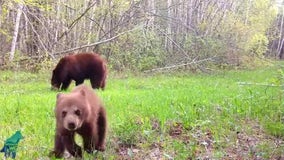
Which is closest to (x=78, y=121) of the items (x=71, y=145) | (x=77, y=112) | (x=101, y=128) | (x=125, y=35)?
(x=77, y=112)

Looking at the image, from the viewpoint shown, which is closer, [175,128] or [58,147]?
[58,147]

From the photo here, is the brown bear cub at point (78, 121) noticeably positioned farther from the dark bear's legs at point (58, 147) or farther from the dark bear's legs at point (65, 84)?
the dark bear's legs at point (65, 84)

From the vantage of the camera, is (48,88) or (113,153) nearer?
(113,153)

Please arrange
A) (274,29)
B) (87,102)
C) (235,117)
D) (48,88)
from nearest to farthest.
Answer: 1. (87,102)
2. (235,117)
3. (48,88)
4. (274,29)

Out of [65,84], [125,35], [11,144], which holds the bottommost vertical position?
[65,84]

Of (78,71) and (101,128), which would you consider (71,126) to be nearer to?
(101,128)

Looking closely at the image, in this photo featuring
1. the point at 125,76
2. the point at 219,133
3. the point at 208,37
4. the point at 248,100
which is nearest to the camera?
the point at 219,133

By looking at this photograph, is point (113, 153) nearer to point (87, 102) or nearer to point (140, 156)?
point (140, 156)

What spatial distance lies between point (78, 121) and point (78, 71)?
9.26 m

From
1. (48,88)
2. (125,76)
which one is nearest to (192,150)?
(48,88)

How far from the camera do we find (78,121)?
443 centimetres

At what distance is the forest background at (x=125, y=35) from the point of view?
19312 mm

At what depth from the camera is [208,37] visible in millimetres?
26438

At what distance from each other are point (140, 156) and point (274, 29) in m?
51.3
